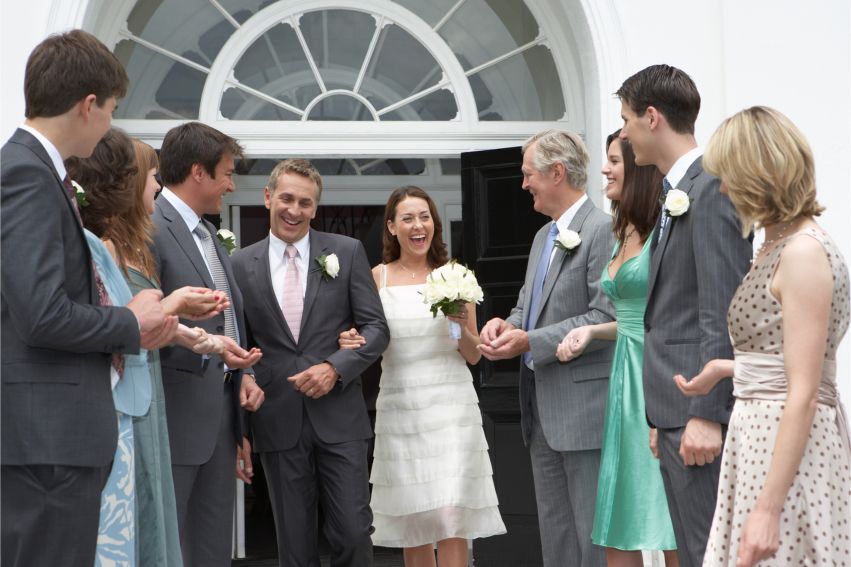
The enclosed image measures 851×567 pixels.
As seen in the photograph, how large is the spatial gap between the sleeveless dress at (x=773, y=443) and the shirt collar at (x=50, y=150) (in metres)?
1.96

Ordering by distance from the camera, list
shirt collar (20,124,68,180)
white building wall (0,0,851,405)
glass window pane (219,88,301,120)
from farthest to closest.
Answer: glass window pane (219,88,301,120)
white building wall (0,0,851,405)
shirt collar (20,124,68,180)

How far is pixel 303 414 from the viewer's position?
204 inches

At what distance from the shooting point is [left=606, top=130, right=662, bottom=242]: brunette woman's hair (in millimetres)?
4113

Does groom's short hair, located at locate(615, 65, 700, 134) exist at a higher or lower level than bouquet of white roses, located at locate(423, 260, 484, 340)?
higher

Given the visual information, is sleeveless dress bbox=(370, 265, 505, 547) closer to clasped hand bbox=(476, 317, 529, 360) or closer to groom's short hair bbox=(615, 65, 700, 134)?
clasped hand bbox=(476, 317, 529, 360)

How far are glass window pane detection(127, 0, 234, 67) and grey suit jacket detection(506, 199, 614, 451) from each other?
3807mm

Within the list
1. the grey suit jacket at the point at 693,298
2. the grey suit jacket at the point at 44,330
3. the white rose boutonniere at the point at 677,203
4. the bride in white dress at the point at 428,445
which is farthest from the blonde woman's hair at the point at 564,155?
the grey suit jacket at the point at 44,330

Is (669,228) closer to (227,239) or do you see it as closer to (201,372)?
(201,372)

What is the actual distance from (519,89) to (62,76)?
5174 millimetres

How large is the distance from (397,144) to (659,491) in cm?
407

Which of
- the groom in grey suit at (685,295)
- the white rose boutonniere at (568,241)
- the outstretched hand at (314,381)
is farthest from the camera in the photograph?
the outstretched hand at (314,381)

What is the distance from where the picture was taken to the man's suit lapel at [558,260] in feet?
15.6

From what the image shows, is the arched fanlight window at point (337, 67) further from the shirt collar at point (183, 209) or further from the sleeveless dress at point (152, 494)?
the sleeveless dress at point (152, 494)

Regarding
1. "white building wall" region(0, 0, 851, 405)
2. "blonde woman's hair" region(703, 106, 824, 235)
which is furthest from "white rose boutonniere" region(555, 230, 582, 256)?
"white building wall" region(0, 0, 851, 405)
